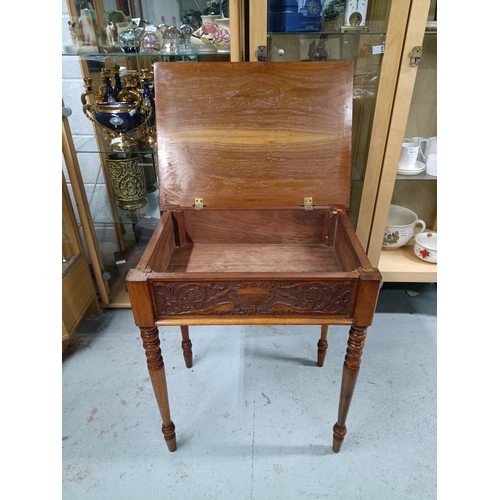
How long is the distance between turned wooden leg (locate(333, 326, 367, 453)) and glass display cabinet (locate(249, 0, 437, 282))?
0.65 meters

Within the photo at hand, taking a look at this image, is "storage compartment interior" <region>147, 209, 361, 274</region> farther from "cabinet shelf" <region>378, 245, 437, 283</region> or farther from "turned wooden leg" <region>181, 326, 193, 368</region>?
"cabinet shelf" <region>378, 245, 437, 283</region>

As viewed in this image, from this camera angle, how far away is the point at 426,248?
56.2 inches

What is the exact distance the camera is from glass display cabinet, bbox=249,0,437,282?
1015 millimetres

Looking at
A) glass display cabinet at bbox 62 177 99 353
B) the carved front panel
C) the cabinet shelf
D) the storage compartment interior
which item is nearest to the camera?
the carved front panel

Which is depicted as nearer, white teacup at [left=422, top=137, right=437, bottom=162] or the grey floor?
the grey floor

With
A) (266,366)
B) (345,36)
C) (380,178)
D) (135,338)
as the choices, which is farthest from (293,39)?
(135,338)

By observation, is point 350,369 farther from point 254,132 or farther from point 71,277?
point 71,277

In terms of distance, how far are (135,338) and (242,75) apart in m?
1.11

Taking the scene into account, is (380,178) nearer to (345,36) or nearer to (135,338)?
(345,36)

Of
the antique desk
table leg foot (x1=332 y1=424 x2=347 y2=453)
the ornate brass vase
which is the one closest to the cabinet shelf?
the antique desk

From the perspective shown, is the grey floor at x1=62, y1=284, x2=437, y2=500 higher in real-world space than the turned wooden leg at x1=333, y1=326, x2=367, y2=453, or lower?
lower

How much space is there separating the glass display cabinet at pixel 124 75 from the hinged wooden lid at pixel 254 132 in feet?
0.61

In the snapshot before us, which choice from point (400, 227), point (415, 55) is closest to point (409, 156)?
point (400, 227)

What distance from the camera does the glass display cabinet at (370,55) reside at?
1.01 meters
